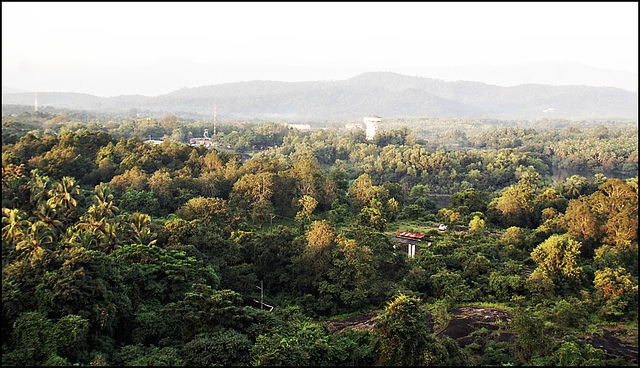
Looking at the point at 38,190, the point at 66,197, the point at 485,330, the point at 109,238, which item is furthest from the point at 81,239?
the point at 485,330

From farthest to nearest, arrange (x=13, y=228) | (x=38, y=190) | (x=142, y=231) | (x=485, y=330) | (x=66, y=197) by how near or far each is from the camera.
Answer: (x=38, y=190) < (x=66, y=197) < (x=142, y=231) < (x=13, y=228) < (x=485, y=330)

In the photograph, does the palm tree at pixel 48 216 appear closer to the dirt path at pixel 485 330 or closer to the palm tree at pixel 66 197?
the palm tree at pixel 66 197

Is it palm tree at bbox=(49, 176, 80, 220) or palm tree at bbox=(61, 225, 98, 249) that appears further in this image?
palm tree at bbox=(49, 176, 80, 220)

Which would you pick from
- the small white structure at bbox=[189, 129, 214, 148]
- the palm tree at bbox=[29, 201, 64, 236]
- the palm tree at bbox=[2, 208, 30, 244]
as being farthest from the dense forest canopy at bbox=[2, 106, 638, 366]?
the small white structure at bbox=[189, 129, 214, 148]

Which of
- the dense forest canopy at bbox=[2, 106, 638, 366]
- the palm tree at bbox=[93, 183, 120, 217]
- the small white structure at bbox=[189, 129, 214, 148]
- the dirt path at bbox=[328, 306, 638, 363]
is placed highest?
the small white structure at bbox=[189, 129, 214, 148]

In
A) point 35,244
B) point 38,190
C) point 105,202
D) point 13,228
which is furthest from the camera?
point 38,190

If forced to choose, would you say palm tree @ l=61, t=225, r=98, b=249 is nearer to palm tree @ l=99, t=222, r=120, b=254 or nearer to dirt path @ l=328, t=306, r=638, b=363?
palm tree @ l=99, t=222, r=120, b=254

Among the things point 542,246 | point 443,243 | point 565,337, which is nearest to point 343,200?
point 443,243

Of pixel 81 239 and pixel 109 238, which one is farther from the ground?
pixel 81 239

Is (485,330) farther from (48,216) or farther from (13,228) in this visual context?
(48,216)

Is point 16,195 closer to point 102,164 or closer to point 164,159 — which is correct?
point 102,164
